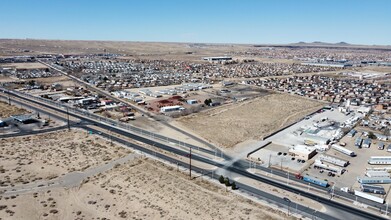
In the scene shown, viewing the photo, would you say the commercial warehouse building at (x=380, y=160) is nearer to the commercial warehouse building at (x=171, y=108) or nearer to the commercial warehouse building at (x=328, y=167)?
the commercial warehouse building at (x=328, y=167)

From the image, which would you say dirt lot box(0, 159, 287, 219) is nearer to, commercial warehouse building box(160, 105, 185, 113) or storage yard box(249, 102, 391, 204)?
storage yard box(249, 102, 391, 204)

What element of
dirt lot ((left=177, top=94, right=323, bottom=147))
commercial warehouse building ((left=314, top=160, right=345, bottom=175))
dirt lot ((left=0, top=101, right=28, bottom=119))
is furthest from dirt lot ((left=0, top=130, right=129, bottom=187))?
commercial warehouse building ((left=314, top=160, right=345, bottom=175))

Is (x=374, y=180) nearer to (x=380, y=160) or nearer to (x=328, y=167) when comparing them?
(x=328, y=167)

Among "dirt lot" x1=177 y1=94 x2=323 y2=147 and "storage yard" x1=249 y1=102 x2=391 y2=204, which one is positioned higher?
"dirt lot" x1=177 y1=94 x2=323 y2=147

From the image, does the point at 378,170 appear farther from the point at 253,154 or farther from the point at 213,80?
the point at 213,80

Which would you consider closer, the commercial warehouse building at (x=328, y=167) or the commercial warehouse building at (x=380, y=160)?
the commercial warehouse building at (x=328, y=167)

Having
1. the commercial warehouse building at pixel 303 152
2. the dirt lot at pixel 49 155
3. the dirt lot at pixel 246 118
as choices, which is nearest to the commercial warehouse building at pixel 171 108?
the dirt lot at pixel 246 118
